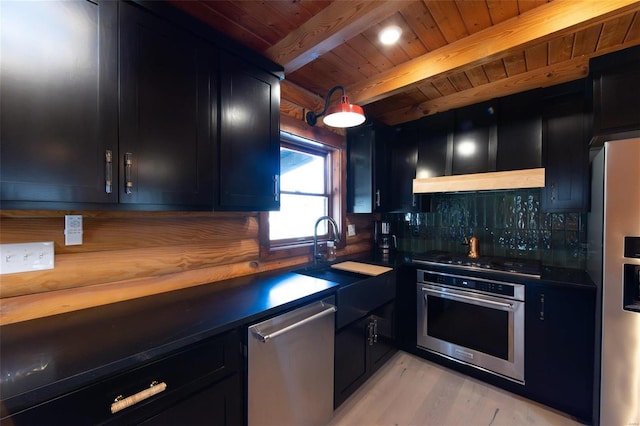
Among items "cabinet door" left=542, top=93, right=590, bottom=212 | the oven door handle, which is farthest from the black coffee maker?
"cabinet door" left=542, top=93, right=590, bottom=212

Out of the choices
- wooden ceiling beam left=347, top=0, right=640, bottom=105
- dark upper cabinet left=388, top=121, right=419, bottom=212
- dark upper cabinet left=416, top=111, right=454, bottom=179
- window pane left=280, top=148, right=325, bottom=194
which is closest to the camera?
wooden ceiling beam left=347, top=0, right=640, bottom=105

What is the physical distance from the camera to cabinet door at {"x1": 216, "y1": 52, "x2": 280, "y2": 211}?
1.43m

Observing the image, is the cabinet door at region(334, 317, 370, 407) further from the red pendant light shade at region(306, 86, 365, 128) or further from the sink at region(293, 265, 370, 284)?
the red pendant light shade at region(306, 86, 365, 128)

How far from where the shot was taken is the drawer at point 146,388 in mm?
720

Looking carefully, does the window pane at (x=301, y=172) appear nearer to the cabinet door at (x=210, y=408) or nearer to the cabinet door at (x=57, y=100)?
the cabinet door at (x=57, y=100)

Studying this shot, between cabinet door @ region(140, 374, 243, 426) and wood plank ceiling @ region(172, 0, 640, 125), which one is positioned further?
wood plank ceiling @ region(172, 0, 640, 125)

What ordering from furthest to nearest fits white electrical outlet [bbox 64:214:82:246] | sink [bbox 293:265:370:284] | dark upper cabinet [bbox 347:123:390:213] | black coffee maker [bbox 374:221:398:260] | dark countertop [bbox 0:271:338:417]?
black coffee maker [bbox 374:221:398:260]
dark upper cabinet [bbox 347:123:390:213]
sink [bbox 293:265:370:284]
white electrical outlet [bbox 64:214:82:246]
dark countertop [bbox 0:271:338:417]

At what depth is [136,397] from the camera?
83 cm

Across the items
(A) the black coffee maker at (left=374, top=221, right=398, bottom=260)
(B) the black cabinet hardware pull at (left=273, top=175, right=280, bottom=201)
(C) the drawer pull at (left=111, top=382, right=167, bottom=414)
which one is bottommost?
(C) the drawer pull at (left=111, top=382, right=167, bottom=414)

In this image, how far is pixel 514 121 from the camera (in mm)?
2205

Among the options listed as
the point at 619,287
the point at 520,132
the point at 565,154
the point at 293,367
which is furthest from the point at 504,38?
the point at 293,367

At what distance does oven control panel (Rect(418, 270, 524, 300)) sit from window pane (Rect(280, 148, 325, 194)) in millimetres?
1313

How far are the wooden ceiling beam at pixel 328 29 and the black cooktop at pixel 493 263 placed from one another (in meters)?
1.92

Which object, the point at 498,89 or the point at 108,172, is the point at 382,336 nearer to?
the point at 108,172
